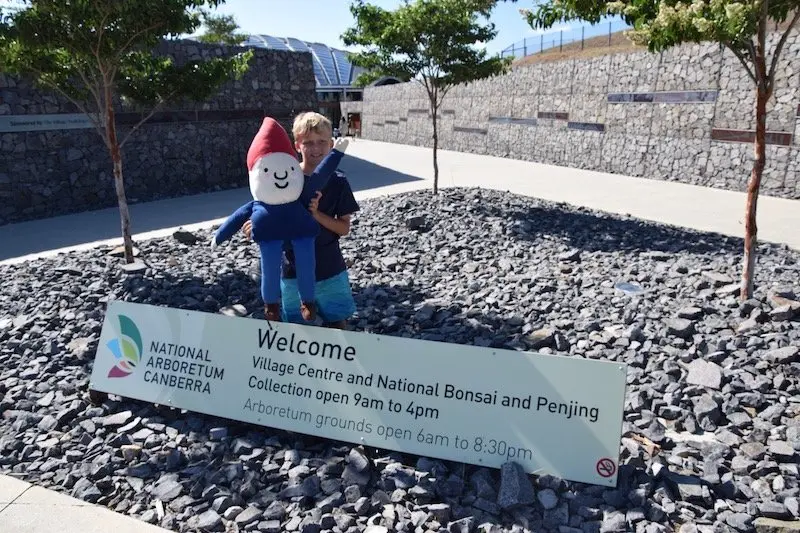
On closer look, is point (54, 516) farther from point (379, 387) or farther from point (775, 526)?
point (775, 526)

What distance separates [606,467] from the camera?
262 cm

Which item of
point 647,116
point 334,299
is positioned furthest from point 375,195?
point 334,299

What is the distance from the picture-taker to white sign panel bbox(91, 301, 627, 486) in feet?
8.73

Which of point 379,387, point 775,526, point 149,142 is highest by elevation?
point 149,142

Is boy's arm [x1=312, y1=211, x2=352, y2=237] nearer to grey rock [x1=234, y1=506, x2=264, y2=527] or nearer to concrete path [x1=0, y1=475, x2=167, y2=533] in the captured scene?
grey rock [x1=234, y1=506, x2=264, y2=527]

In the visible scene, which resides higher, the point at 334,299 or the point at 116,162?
the point at 116,162

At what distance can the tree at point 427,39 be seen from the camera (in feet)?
31.8

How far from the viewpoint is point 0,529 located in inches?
106

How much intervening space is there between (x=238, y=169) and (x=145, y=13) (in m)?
9.34

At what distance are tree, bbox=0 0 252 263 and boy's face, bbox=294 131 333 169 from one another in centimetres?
340

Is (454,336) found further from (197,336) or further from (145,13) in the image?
(145,13)

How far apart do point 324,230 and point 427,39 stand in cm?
773

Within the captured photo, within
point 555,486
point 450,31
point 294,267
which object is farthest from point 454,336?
point 450,31

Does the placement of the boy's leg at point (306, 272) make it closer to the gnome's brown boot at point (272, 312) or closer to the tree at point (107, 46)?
the gnome's brown boot at point (272, 312)
